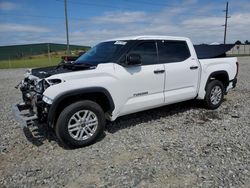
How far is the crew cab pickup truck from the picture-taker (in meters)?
4.34

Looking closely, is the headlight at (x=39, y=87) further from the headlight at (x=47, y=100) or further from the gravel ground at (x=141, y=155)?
the gravel ground at (x=141, y=155)

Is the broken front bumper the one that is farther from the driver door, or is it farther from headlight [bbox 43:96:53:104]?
the driver door

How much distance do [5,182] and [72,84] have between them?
170 centimetres

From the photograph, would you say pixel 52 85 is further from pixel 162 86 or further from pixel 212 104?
pixel 212 104

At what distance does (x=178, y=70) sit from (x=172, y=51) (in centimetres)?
45

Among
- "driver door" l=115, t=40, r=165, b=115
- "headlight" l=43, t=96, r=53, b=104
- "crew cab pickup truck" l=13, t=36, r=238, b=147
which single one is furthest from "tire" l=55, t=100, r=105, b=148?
"driver door" l=115, t=40, r=165, b=115

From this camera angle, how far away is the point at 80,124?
4496mm

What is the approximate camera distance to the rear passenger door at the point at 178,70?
5.57m

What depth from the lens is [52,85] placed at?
4.23m

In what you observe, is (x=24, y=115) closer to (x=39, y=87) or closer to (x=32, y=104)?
(x=32, y=104)

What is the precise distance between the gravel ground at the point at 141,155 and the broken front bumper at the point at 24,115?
502 mm

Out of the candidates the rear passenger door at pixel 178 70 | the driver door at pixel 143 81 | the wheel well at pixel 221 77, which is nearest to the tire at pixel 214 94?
the wheel well at pixel 221 77

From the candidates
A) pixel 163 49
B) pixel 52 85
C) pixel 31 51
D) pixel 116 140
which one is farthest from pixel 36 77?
pixel 31 51

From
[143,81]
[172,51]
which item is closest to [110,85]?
[143,81]
